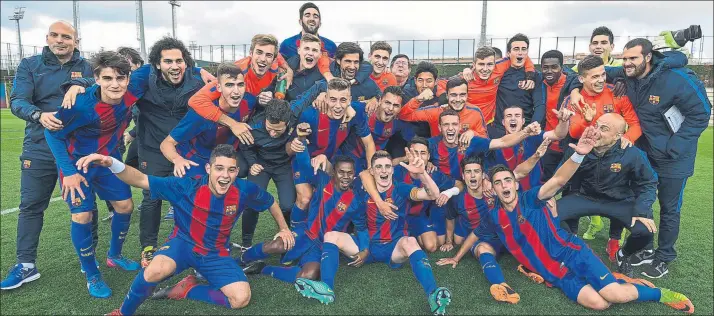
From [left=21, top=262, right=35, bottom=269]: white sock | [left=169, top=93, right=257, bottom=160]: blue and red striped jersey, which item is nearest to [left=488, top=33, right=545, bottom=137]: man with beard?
[left=169, top=93, right=257, bottom=160]: blue and red striped jersey

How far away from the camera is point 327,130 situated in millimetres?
4211

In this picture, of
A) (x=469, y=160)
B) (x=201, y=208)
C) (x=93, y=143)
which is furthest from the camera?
(x=469, y=160)

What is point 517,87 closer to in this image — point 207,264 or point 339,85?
point 339,85

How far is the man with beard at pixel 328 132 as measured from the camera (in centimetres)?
395

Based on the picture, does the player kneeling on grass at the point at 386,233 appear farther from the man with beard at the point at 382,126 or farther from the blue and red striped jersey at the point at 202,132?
the blue and red striped jersey at the point at 202,132

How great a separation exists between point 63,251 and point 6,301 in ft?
3.30

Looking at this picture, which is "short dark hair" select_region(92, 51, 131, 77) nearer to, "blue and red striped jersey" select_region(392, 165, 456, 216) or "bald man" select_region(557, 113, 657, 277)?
"blue and red striped jersey" select_region(392, 165, 456, 216)

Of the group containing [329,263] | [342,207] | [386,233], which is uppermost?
[342,207]

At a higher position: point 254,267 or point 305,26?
point 305,26

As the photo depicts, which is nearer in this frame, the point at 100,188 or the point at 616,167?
the point at 100,188

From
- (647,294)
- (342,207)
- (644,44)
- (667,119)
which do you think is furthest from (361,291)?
(644,44)

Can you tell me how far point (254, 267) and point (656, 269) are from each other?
349cm

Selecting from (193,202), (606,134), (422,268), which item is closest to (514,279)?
(422,268)

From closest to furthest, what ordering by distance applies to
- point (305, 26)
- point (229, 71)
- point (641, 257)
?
point (229, 71), point (641, 257), point (305, 26)
